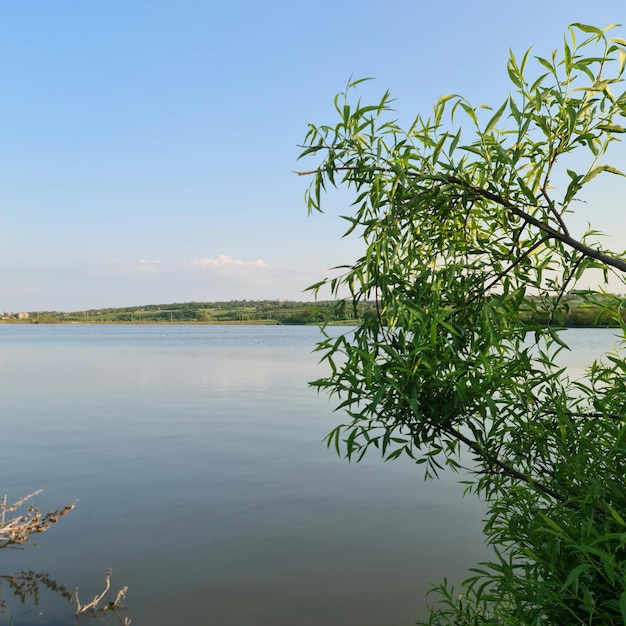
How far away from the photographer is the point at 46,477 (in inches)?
373

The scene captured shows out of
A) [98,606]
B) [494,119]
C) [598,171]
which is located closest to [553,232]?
[598,171]

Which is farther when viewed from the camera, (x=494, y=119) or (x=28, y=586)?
(x=28, y=586)

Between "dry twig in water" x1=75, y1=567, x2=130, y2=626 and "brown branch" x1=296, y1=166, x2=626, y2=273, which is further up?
"brown branch" x1=296, y1=166, x2=626, y2=273

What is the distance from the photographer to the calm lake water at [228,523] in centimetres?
551

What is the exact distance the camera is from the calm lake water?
551 cm

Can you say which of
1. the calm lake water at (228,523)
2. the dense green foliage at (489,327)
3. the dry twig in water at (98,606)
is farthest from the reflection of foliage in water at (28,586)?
the dense green foliage at (489,327)

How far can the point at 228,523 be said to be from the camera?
7.44 metres

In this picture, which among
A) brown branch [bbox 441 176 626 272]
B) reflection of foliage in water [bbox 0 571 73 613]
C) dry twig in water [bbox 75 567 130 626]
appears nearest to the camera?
brown branch [bbox 441 176 626 272]

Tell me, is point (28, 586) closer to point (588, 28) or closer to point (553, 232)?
point (553, 232)

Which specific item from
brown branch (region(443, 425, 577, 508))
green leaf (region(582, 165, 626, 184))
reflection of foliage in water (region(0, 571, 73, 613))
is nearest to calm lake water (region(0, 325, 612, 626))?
reflection of foliage in water (region(0, 571, 73, 613))

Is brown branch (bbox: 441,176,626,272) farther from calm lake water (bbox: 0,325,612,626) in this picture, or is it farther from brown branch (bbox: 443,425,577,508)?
calm lake water (bbox: 0,325,612,626)

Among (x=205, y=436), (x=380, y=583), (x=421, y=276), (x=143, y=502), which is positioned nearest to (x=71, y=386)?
(x=205, y=436)

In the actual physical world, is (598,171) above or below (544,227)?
above

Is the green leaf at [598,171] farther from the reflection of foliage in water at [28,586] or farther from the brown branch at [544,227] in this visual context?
the reflection of foliage in water at [28,586]
